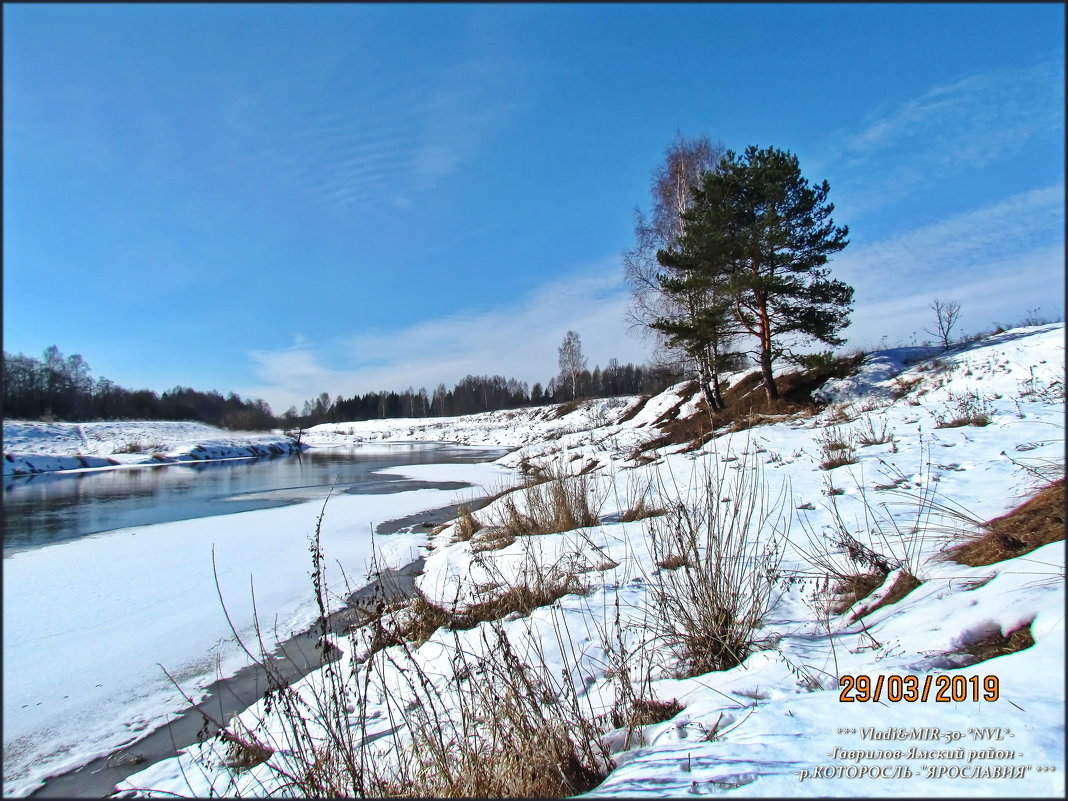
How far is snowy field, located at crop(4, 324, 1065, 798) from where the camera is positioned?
1.84 m

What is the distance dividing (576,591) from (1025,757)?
303cm

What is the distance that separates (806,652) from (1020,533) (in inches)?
63.8

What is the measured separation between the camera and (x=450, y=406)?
90938 mm

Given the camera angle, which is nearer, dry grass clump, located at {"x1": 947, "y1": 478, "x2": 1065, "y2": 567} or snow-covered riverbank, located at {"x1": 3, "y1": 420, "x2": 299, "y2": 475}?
dry grass clump, located at {"x1": 947, "y1": 478, "x2": 1065, "y2": 567}

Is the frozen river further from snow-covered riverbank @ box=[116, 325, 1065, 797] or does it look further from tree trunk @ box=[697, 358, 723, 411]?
tree trunk @ box=[697, 358, 723, 411]

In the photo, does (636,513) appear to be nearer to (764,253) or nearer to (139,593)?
(139,593)

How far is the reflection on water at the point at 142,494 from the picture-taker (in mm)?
10555

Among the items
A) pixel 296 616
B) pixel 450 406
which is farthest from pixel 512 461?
pixel 450 406

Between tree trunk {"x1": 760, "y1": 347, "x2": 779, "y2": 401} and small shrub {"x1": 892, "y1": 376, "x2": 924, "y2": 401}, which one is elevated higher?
tree trunk {"x1": 760, "y1": 347, "x2": 779, "y2": 401}

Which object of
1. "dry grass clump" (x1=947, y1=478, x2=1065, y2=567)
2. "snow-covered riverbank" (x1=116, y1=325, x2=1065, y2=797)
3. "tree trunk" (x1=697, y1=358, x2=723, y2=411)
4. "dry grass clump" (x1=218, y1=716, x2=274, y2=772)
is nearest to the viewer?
"snow-covered riverbank" (x1=116, y1=325, x2=1065, y2=797)

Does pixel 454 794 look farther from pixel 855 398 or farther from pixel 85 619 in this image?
pixel 855 398

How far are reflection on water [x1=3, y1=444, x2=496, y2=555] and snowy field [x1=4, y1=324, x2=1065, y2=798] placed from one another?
13.1ft

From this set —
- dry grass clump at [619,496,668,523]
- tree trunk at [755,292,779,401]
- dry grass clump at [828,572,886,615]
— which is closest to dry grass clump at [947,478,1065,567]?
dry grass clump at [828,572,886,615]

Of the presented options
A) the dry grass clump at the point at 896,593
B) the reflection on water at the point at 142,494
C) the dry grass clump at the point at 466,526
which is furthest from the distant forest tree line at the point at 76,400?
the dry grass clump at the point at 896,593
